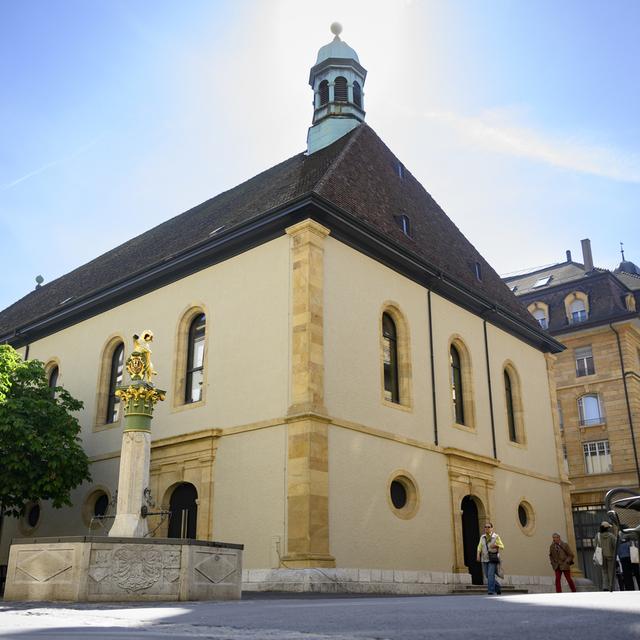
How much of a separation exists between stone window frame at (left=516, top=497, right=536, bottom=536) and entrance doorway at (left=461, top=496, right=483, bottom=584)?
247cm

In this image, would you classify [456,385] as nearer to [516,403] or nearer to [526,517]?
[516,403]

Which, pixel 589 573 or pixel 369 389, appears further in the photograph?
pixel 589 573

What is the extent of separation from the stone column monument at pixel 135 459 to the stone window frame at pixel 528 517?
13.4 m

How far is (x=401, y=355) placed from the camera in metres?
20.9

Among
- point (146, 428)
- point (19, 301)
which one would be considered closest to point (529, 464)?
point (146, 428)

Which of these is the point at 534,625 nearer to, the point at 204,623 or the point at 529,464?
the point at 204,623

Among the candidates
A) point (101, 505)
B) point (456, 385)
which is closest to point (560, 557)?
point (456, 385)

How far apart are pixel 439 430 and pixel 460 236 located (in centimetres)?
936

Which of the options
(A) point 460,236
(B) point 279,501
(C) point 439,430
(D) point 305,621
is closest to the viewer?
(D) point 305,621

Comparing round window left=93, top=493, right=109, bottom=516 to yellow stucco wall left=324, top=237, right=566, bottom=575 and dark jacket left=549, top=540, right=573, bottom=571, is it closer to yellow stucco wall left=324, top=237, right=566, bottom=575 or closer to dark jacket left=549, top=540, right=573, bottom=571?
yellow stucco wall left=324, top=237, right=566, bottom=575

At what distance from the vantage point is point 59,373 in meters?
A: 26.0

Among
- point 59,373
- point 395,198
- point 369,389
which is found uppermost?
point 395,198

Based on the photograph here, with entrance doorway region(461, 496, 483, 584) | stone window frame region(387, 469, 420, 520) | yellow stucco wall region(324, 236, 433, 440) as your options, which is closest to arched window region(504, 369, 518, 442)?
entrance doorway region(461, 496, 483, 584)

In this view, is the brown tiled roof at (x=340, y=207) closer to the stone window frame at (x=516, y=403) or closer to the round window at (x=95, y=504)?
the stone window frame at (x=516, y=403)
